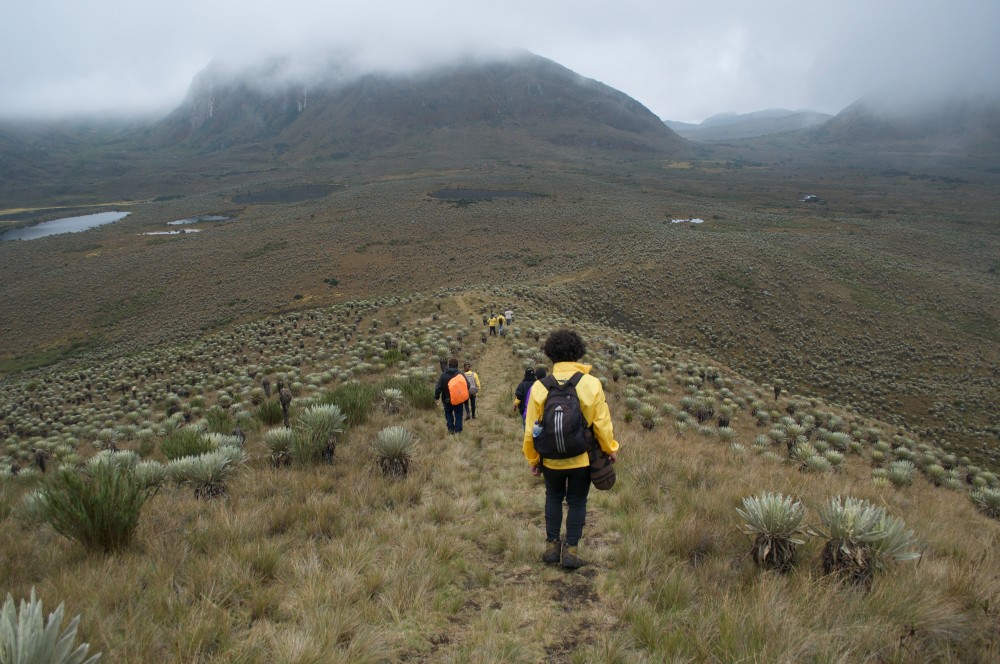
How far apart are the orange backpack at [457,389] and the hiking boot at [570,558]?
14.3 feet

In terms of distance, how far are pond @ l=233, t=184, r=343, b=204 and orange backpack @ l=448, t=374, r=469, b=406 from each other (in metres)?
92.8

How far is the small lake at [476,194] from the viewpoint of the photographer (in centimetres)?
7993

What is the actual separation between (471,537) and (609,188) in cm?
9011

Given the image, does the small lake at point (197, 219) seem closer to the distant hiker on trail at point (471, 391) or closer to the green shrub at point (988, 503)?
the distant hiker on trail at point (471, 391)

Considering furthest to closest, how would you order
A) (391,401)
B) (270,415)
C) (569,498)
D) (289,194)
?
(289,194)
(391,401)
(270,415)
(569,498)

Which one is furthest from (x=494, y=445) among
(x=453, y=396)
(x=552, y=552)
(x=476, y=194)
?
(x=476, y=194)

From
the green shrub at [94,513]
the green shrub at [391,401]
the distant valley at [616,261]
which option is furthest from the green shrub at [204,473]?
the distant valley at [616,261]

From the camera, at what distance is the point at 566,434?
10.7ft

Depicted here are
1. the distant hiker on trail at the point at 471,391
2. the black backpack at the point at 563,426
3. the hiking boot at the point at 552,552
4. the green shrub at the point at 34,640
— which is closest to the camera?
the green shrub at the point at 34,640

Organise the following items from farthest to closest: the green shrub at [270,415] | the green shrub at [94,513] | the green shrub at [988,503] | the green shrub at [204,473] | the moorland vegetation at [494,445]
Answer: the green shrub at [270,415], the green shrub at [988,503], the green shrub at [204,473], the green shrub at [94,513], the moorland vegetation at [494,445]

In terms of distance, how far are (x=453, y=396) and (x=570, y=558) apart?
14.5 ft

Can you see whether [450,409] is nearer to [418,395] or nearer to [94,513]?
[418,395]

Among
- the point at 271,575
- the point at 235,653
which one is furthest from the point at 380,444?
the point at 235,653

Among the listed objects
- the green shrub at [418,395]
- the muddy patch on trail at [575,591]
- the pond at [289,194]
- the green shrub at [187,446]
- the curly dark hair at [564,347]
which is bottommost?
the green shrub at [418,395]
